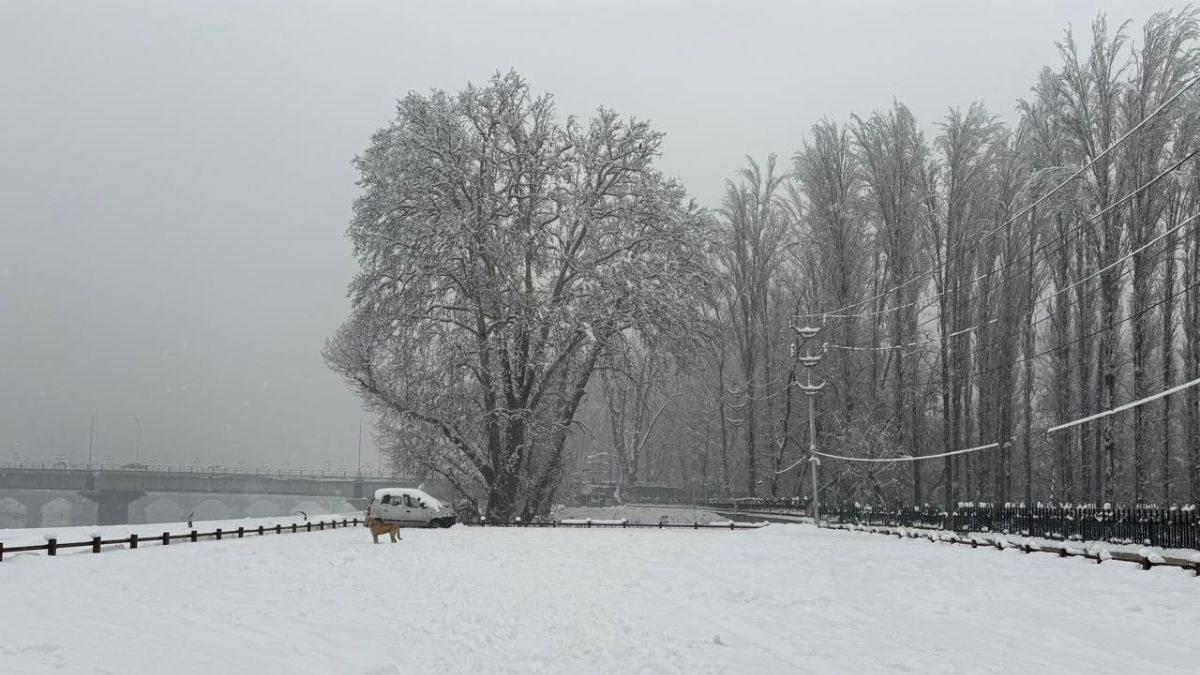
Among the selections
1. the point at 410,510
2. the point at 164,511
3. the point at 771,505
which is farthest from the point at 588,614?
the point at 164,511

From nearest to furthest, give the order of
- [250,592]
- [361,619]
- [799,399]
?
[361,619], [250,592], [799,399]

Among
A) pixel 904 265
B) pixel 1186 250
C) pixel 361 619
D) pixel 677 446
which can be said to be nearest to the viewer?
pixel 361 619

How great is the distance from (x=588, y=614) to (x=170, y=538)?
18087 mm

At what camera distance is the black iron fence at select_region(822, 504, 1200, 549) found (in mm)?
18625

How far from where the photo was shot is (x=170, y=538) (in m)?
26.2

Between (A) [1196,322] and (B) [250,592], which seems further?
(A) [1196,322]

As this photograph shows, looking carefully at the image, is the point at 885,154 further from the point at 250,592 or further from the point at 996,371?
the point at 250,592

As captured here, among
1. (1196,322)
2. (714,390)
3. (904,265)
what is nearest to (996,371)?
(904,265)

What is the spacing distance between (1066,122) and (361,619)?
32.0 metres

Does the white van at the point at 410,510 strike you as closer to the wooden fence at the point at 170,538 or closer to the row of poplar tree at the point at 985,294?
the wooden fence at the point at 170,538

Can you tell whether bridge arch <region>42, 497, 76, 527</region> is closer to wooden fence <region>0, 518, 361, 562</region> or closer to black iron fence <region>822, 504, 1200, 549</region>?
wooden fence <region>0, 518, 361, 562</region>

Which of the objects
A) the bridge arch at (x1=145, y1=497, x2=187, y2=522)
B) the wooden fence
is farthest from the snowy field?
the bridge arch at (x1=145, y1=497, x2=187, y2=522)

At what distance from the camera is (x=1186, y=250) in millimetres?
36000

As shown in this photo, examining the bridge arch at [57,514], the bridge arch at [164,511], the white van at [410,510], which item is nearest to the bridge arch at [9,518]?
the bridge arch at [57,514]
